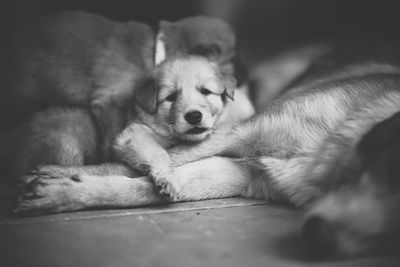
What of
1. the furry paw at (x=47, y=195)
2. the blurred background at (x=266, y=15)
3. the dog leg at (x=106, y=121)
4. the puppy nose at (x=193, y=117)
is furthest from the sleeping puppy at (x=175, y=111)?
the blurred background at (x=266, y=15)

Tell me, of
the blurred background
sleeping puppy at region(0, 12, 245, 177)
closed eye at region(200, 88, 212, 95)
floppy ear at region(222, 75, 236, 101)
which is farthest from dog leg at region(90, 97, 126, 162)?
the blurred background

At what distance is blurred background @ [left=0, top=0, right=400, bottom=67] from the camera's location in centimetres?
340

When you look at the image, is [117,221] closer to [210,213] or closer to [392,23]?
[210,213]

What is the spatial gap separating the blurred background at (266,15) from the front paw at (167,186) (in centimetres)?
188

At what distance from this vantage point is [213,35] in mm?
3270

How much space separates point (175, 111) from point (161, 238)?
84 centimetres

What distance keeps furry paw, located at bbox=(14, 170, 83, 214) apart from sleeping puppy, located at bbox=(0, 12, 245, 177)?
19.2 inches

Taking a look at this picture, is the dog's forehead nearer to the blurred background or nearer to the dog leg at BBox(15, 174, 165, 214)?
the dog leg at BBox(15, 174, 165, 214)

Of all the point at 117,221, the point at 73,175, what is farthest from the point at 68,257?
the point at 73,175

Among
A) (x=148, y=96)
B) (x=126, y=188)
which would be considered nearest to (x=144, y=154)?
(x=126, y=188)

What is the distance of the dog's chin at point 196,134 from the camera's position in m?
2.28

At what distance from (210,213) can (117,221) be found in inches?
14.4

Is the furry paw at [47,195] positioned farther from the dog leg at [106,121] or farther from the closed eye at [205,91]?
the closed eye at [205,91]

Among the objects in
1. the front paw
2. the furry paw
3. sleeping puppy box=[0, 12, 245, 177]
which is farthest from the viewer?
sleeping puppy box=[0, 12, 245, 177]
